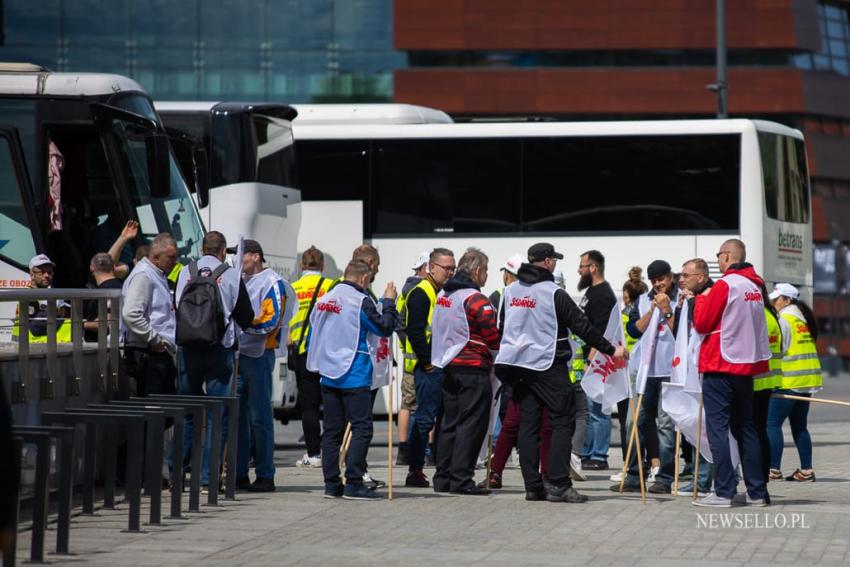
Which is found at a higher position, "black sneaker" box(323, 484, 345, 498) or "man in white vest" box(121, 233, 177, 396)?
"man in white vest" box(121, 233, 177, 396)

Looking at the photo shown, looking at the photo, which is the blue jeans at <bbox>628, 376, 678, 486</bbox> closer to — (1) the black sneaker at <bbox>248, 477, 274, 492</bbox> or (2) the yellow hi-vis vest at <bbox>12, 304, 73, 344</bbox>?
(1) the black sneaker at <bbox>248, 477, 274, 492</bbox>

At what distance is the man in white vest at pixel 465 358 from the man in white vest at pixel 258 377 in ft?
4.31

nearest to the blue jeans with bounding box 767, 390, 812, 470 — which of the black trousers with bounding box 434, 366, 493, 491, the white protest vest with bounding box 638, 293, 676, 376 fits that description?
the white protest vest with bounding box 638, 293, 676, 376

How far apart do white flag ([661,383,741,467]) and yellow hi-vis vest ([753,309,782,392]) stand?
1.77 ft

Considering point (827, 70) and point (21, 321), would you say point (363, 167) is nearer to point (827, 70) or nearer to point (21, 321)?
point (21, 321)

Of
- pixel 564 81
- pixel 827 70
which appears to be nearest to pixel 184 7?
pixel 564 81

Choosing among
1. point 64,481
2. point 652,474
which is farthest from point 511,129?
point 64,481

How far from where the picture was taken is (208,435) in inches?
448

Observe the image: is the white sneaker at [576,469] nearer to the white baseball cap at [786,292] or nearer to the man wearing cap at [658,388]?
the man wearing cap at [658,388]

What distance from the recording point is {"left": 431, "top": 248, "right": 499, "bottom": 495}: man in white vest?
38.5ft

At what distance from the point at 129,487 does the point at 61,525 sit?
2.96ft

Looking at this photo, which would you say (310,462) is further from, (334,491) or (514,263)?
(334,491)

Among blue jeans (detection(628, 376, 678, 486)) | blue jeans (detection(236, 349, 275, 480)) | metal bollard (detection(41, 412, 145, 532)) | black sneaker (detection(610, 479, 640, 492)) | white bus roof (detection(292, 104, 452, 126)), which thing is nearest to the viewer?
metal bollard (detection(41, 412, 145, 532))

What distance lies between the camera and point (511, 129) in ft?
68.0
